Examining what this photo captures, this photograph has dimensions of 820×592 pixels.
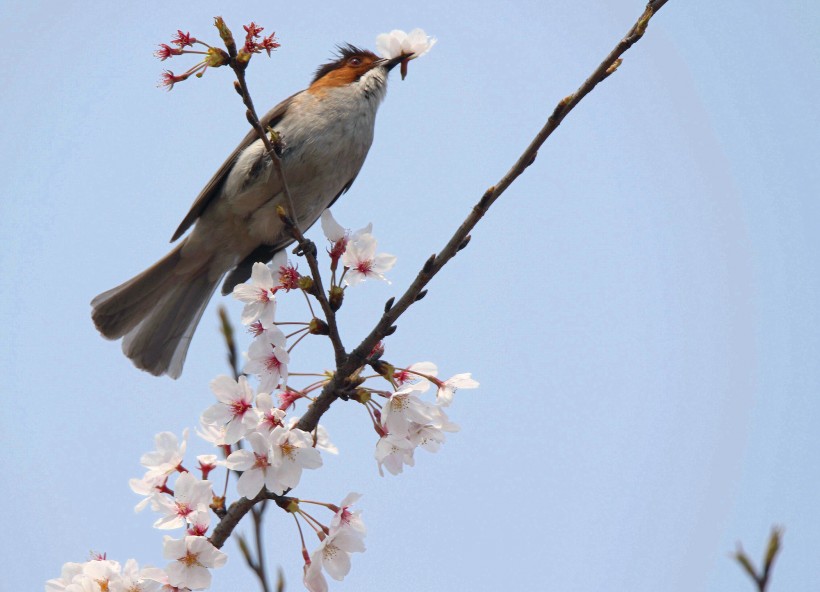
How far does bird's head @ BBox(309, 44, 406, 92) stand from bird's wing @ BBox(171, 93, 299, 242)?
0.37 m

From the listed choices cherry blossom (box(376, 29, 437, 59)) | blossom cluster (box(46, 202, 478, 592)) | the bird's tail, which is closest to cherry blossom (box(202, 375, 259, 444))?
blossom cluster (box(46, 202, 478, 592))

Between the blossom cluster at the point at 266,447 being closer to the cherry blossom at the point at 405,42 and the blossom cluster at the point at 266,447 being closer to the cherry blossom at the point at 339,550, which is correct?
the cherry blossom at the point at 339,550

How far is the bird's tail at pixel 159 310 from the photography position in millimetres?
6324

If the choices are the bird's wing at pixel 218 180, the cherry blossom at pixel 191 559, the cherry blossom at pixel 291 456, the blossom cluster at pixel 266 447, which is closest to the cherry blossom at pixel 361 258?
the blossom cluster at pixel 266 447

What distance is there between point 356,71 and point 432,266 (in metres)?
4.04

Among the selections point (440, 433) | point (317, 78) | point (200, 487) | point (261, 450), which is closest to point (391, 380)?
point (440, 433)

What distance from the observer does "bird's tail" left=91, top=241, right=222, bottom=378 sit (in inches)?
249

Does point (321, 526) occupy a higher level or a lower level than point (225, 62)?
lower

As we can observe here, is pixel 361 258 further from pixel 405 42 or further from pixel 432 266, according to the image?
pixel 405 42

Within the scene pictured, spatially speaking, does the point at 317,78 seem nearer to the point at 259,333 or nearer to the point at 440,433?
the point at 259,333

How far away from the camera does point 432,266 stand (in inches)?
126

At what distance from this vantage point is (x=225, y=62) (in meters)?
3.44

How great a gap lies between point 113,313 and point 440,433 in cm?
379

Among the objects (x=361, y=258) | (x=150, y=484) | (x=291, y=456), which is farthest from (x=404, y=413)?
(x=150, y=484)
